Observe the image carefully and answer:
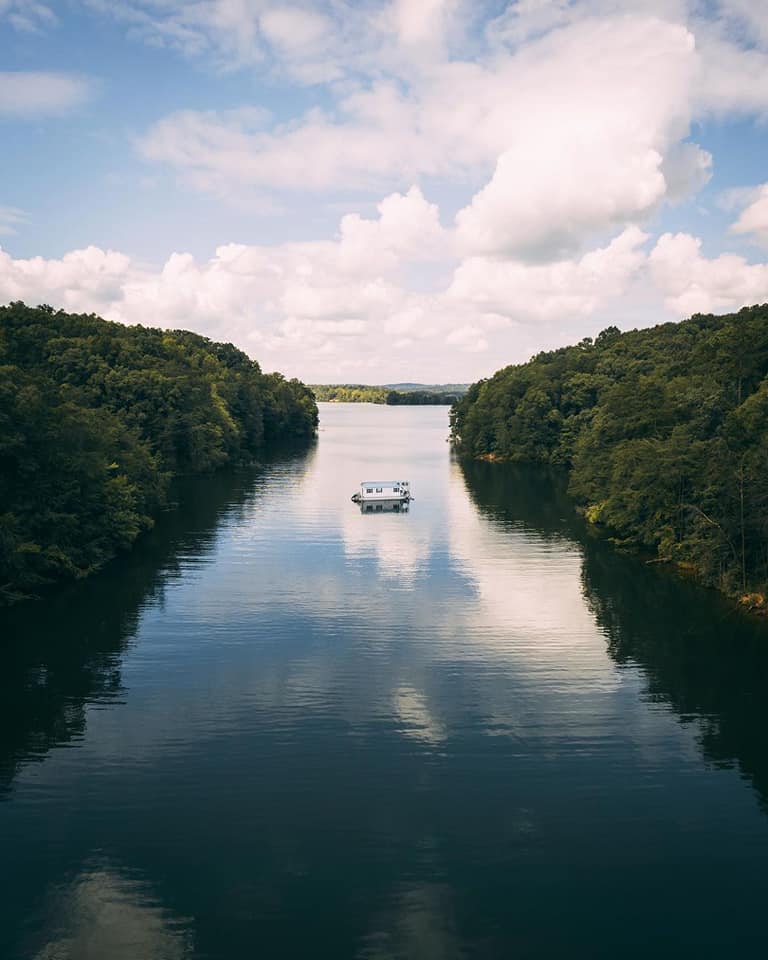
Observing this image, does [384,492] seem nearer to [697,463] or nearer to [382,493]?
[382,493]

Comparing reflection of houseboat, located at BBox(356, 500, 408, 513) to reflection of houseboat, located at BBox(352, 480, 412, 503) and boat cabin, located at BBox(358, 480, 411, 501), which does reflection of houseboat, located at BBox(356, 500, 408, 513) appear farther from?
boat cabin, located at BBox(358, 480, 411, 501)

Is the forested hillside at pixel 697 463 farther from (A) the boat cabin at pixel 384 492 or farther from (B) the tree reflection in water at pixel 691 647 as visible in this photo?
(A) the boat cabin at pixel 384 492

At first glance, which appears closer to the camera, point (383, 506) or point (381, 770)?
point (381, 770)

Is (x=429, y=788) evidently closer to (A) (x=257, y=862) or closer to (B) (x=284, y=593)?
(A) (x=257, y=862)

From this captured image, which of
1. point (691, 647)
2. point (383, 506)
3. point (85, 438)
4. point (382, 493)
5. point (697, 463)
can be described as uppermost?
point (85, 438)

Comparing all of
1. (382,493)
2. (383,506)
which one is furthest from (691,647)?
(382,493)
